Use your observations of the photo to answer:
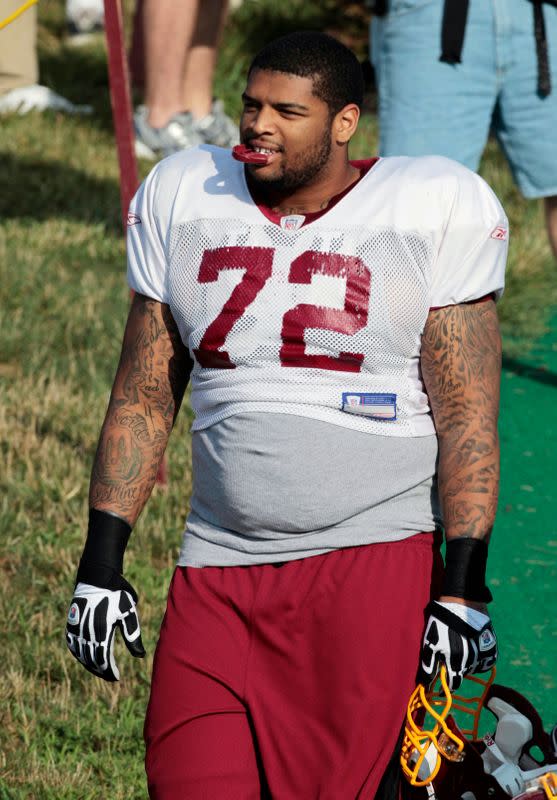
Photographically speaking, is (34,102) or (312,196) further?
(34,102)

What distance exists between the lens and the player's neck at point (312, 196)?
9.89 ft

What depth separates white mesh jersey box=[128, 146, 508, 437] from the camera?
290 cm

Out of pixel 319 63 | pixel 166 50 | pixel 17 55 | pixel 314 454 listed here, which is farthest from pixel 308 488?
pixel 166 50

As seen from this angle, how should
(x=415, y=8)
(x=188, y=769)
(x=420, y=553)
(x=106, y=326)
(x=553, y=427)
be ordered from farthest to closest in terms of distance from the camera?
(x=106, y=326)
(x=553, y=427)
(x=415, y=8)
(x=420, y=553)
(x=188, y=769)

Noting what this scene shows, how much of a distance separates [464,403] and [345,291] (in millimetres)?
328

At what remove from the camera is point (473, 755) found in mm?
2756

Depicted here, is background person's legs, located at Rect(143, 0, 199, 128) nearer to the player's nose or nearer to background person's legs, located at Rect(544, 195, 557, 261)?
background person's legs, located at Rect(544, 195, 557, 261)

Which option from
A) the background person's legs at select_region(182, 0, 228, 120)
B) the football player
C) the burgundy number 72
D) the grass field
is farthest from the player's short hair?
the background person's legs at select_region(182, 0, 228, 120)

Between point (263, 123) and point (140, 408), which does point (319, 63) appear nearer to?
point (263, 123)

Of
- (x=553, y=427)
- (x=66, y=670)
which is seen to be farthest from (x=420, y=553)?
(x=553, y=427)

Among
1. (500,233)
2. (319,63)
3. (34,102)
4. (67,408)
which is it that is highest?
(319,63)

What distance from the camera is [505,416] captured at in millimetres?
5988

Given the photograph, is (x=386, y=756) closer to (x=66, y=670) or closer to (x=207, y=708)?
(x=207, y=708)

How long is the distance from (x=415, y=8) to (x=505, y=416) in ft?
5.79
